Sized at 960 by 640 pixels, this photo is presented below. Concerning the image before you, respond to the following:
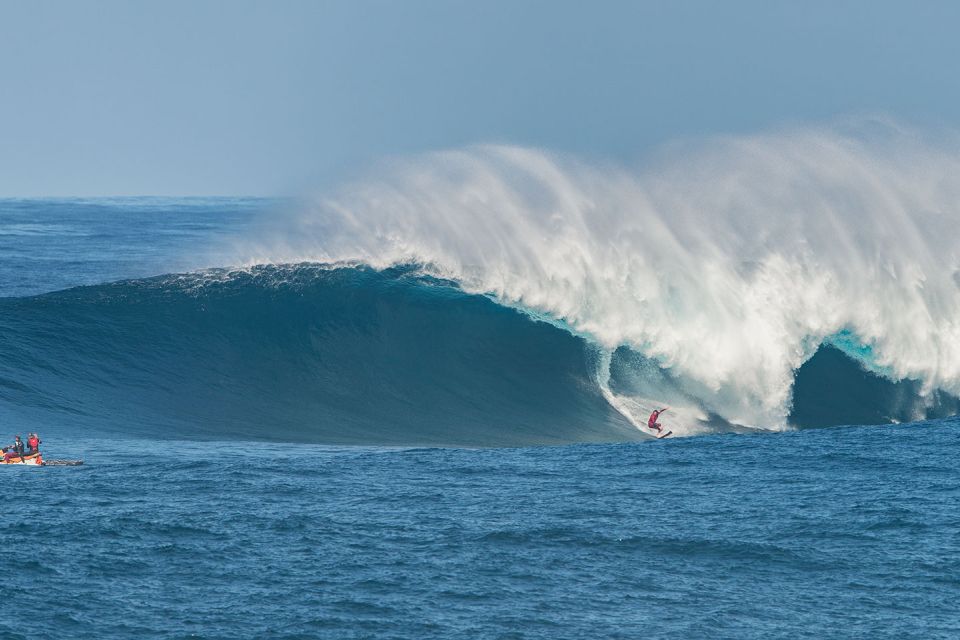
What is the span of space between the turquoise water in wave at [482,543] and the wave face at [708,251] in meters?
5.00

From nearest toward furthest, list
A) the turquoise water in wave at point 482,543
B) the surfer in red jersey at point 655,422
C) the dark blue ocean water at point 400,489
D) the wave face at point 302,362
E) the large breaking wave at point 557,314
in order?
the turquoise water in wave at point 482,543 → the dark blue ocean water at point 400,489 → the surfer in red jersey at point 655,422 → the wave face at point 302,362 → the large breaking wave at point 557,314

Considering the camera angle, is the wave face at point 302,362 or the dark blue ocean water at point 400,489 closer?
the dark blue ocean water at point 400,489

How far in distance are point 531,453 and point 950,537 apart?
27.0 ft

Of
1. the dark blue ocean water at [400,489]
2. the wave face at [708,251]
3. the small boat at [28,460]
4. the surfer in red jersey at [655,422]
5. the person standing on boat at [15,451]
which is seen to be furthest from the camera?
the wave face at [708,251]

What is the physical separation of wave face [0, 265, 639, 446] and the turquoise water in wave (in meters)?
2.57

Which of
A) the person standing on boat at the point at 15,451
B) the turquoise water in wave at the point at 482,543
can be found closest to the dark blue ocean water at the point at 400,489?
the turquoise water in wave at the point at 482,543

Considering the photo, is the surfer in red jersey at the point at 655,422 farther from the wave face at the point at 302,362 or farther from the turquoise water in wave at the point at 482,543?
the turquoise water in wave at the point at 482,543

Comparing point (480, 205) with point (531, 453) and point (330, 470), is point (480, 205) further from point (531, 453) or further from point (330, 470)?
point (330, 470)

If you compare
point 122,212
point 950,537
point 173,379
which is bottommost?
point 950,537

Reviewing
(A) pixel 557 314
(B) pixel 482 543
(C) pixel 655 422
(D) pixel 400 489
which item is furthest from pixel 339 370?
(B) pixel 482 543

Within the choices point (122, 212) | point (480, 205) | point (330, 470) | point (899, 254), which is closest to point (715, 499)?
point (330, 470)

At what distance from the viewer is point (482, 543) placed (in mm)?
17219

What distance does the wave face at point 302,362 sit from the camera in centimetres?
2589

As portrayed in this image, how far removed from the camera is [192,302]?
32125 mm
